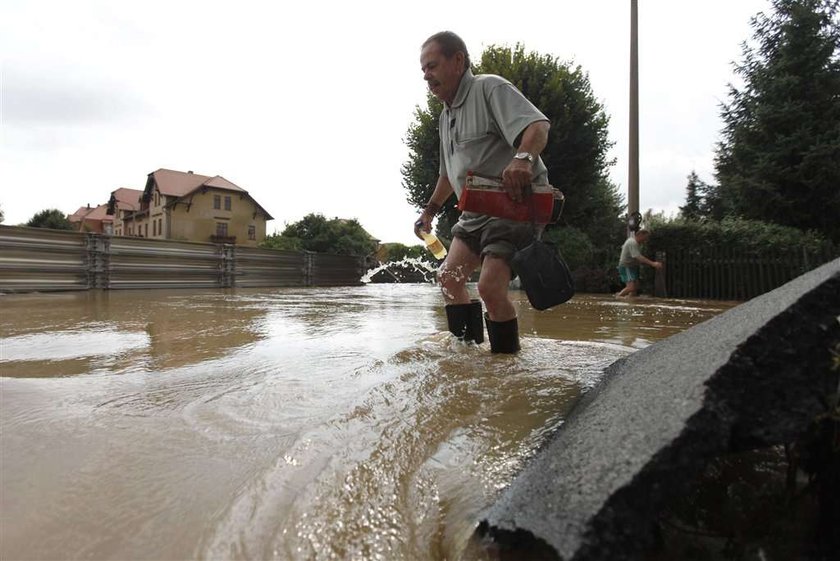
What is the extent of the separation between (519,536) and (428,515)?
0.83 feet

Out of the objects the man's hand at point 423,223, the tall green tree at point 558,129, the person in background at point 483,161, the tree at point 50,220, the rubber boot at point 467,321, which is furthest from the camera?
the tree at point 50,220

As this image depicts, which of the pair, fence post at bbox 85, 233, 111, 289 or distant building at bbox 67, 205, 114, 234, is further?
distant building at bbox 67, 205, 114, 234

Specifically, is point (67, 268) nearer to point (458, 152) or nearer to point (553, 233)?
point (458, 152)

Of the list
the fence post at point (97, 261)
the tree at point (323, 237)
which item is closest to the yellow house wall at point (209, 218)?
the tree at point (323, 237)

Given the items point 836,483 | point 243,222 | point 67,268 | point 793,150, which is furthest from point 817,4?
point 243,222

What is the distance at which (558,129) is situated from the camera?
15.7 m

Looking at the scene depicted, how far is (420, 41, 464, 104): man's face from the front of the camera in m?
2.77

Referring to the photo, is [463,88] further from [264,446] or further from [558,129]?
[558,129]

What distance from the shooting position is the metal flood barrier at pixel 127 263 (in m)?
9.20

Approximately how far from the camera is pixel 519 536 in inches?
31.1

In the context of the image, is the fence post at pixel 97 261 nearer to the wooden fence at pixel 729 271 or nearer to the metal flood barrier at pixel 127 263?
the metal flood barrier at pixel 127 263

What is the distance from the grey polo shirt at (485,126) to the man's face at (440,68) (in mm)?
51

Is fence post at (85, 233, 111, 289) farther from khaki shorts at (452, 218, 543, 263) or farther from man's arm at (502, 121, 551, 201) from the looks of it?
man's arm at (502, 121, 551, 201)

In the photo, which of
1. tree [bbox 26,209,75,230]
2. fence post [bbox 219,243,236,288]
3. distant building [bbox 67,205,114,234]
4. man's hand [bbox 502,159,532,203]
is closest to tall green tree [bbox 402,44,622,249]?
fence post [bbox 219,243,236,288]
